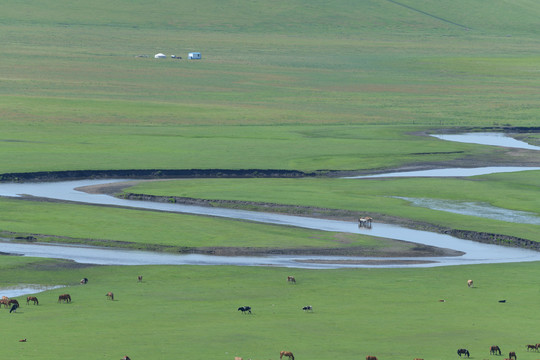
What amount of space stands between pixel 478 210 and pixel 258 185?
12667 mm

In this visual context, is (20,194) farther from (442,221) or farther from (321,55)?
(321,55)

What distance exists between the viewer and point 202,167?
6212 cm

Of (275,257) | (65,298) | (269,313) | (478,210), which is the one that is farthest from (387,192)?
(65,298)

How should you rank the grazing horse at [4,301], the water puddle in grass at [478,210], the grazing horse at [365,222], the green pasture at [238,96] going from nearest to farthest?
the grazing horse at [4,301] < the grazing horse at [365,222] < the water puddle in grass at [478,210] < the green pasture at [238,96]

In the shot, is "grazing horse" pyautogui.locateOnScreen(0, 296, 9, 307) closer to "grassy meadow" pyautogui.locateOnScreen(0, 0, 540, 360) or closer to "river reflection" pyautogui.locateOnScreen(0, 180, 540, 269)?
"grassy meadow" pyautogui.locateOnScreen(0, 0, 540, 360)

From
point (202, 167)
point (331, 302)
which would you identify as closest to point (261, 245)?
point (331, 302)

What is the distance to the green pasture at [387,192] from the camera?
47906 millimetres

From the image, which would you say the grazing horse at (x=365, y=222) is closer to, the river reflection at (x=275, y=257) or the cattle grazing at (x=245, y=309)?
the river reflection at (x=275, y=257)

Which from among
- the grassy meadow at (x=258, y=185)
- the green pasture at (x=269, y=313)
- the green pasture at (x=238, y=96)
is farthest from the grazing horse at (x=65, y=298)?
the green pasture at (x=238, y=96)

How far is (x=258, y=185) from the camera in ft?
185

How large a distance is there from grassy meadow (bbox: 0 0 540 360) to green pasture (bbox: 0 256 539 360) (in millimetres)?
81

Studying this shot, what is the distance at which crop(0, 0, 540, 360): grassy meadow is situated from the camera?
26641mm

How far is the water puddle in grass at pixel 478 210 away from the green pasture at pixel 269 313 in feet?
32.9

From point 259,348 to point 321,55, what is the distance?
457 ft
